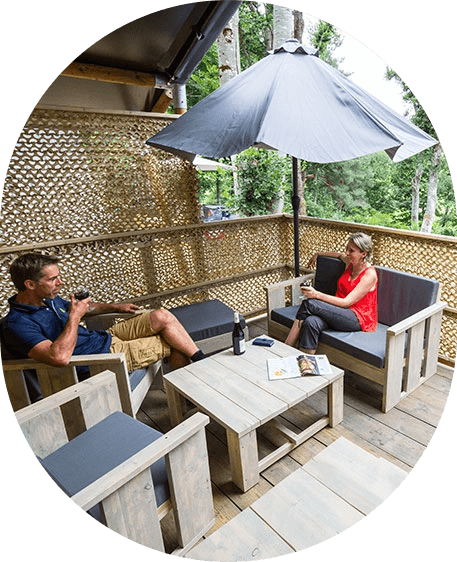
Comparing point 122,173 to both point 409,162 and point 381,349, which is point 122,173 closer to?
point 381,349

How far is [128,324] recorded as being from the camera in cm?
274

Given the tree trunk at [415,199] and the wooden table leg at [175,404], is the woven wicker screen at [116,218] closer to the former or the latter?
the wooden table leg at [175,404]

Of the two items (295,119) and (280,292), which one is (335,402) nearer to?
(280,292)

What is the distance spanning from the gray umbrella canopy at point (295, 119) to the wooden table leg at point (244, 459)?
4.96 ft

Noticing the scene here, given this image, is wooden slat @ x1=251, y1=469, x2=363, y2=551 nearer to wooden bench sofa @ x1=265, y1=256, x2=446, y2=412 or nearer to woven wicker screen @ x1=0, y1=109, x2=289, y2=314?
wooden bench sofa @ x1=265, y1=256, x2=446, y2=412

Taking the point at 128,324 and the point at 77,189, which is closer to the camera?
the point at 128,324

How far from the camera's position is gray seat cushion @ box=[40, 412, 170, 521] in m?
1.35

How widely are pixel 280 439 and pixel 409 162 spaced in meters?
12.5

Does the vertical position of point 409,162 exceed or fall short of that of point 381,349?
it exceeds it

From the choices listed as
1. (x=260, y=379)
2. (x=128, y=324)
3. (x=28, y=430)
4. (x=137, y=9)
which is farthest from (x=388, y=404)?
(x=137, y=9)

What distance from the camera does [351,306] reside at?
2.74 metres

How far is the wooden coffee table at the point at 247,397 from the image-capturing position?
1835 mm

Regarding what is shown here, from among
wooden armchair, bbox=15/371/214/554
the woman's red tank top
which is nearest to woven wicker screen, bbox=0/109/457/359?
the woman's red tank top

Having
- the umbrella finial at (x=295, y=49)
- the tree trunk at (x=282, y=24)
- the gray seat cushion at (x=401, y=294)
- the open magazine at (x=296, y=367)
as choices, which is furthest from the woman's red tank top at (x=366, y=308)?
the tree trunk at (x=282, y=24)
